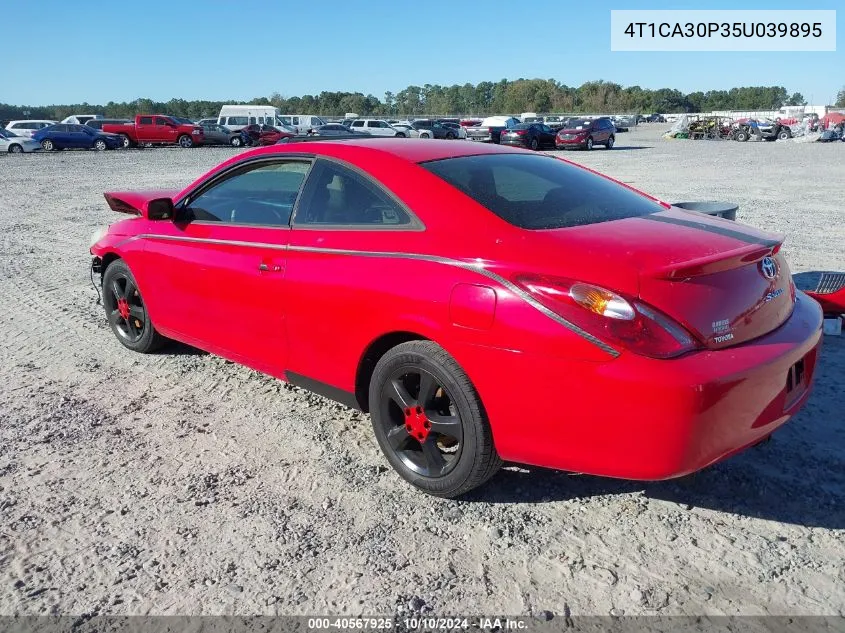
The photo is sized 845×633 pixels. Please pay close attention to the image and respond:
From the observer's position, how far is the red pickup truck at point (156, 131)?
1555 inches

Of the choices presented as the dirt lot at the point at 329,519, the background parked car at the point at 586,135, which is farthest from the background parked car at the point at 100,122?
the dirt lot at the point at 329,519

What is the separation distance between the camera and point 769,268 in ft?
9.91

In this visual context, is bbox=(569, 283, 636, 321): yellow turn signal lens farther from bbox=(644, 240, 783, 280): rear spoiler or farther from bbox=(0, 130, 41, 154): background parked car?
bbox=(0, 130, 41, 154): background parked car

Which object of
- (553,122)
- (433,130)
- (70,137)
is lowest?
(433,130)

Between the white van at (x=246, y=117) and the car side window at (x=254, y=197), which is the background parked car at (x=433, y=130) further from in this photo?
the car side window at (x=254, y=197)

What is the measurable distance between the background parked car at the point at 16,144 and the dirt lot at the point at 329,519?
3538cm

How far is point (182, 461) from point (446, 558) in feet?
5.04

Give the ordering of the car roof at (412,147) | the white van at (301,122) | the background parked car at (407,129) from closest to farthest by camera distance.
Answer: the car roof at (412,147), the background parked car at (407,129), the white van at (301,122)

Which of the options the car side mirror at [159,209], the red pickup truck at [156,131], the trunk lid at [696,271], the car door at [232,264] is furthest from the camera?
the red pickup truck at [156,131]

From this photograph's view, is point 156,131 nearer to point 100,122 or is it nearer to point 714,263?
point 100,122

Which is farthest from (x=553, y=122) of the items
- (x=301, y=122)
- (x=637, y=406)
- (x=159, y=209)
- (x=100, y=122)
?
(x=637, y=406)

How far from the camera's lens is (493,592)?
2576mm

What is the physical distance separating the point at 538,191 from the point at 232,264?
67.5 inches

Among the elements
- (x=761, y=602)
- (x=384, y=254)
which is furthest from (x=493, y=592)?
(x=384, y=254)
